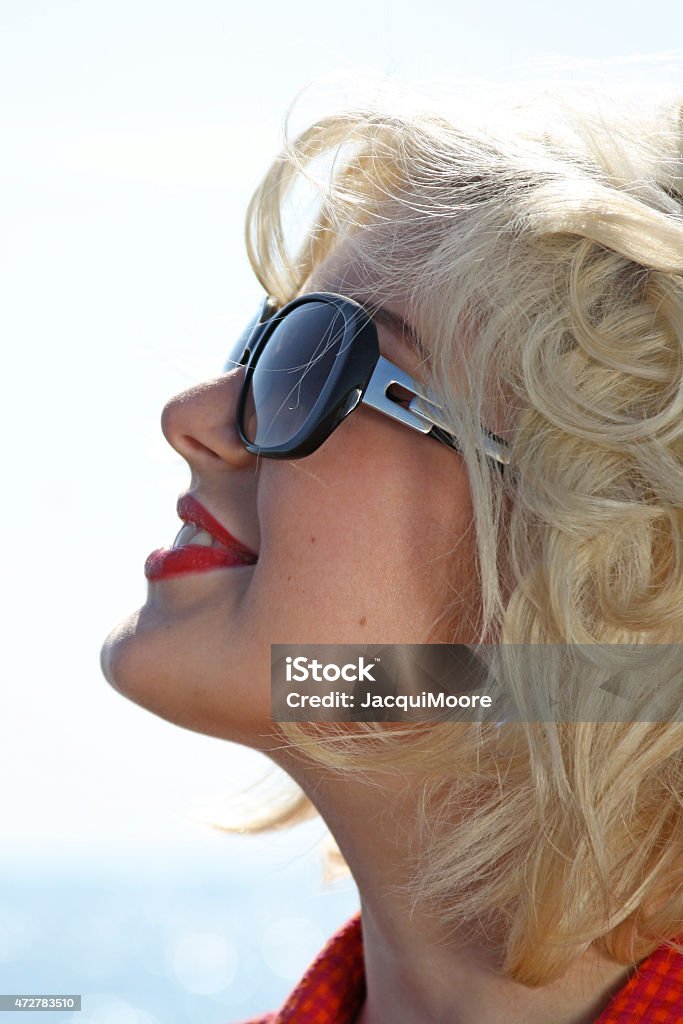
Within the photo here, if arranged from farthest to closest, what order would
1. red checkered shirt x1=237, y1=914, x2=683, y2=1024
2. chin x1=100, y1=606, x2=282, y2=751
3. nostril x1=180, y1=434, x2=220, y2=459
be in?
red checkered shirt x1=237, y1=914, x2=683, y2=1024
nostril x1=180, y1=434, x2=220, y2=459
chin x1=100, y1=606, x2=282, y2=751

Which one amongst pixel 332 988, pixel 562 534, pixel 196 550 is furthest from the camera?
pixel 332 988

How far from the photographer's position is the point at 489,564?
1.48 m

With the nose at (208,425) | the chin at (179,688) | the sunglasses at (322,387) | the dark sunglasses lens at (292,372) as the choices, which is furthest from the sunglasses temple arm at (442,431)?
the chin at (179,688)

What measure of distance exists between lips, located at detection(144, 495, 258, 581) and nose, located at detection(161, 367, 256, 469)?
9 centimetres

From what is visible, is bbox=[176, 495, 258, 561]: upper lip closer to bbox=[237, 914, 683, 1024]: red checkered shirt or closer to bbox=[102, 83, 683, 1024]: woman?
bbox=[102, 83, 683, 1024]: woman

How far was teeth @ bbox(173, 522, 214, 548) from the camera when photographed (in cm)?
172

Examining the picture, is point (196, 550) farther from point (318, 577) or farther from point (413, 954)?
point (413, 954)

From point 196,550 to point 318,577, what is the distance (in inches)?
10.8

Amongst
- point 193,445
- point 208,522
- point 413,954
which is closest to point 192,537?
point 208,522

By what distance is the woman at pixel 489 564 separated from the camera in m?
1.45

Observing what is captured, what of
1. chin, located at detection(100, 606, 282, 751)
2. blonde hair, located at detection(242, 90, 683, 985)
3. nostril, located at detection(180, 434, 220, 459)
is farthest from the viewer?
nostril, located at detection(180, 434, 220, 459)

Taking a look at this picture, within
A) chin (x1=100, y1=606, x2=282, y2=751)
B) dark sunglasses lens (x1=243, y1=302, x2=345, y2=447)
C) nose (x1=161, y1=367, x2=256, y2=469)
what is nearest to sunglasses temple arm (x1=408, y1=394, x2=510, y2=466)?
dark sunglasses lens (x1=243, y1=302, x2=345, y2=447)

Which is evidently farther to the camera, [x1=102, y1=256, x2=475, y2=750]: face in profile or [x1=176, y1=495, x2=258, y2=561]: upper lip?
[x1=176, y1=495, x2=258, y2=561]: upper lip

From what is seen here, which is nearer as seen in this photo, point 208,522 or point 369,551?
point 369,551
